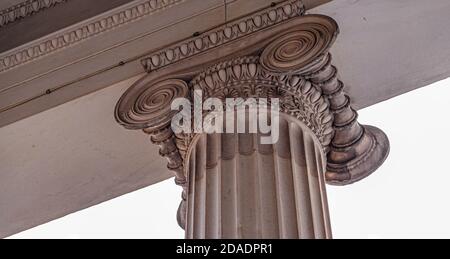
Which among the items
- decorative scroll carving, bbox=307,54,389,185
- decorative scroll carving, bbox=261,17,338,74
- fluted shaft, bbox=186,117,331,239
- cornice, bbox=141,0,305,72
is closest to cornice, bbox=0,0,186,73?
cornice, bbox=141,0,305,72

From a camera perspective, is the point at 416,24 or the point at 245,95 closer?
the point at 245,95

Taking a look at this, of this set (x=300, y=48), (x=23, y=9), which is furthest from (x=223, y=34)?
(x=23, y=9)

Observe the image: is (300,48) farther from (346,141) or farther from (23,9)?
(23,9)

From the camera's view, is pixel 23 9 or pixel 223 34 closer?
pixel 223 34

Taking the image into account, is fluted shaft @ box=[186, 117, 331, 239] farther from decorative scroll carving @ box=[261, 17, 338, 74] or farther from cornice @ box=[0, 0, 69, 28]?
cornice @ box=[0, 0, 69, 28]

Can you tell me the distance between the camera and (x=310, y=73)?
8906 mm

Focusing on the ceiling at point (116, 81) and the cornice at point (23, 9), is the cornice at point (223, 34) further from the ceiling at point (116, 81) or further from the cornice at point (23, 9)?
the cornice at point (23, 9)

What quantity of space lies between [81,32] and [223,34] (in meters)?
1.70

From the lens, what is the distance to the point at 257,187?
26.0ft

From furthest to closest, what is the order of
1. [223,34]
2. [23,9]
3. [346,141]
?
1. [23,9]
2. [223,34]
3. [346,141]

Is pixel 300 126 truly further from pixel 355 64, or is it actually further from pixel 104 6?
pixel 104 6

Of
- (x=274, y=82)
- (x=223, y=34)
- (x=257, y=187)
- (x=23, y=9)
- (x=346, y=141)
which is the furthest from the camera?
(x=23, y=9)
